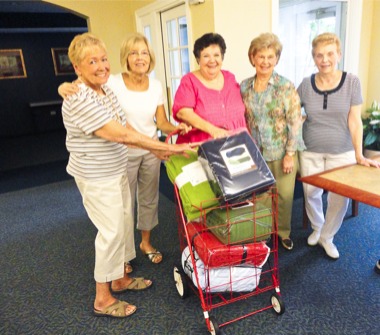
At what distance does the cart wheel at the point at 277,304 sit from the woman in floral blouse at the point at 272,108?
0.86 m

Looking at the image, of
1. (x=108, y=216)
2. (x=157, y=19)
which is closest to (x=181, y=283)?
(x=108, y=216)

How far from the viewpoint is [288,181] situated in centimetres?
244

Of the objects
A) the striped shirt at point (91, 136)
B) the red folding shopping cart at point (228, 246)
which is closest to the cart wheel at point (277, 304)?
the red folding shopping cart at point (228, 246)

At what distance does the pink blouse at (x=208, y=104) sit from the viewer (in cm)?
200

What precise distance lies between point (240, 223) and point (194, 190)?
30cm

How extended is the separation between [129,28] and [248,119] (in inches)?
127

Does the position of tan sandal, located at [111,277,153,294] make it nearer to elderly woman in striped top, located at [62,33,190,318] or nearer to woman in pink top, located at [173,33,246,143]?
elderly woman in striped top, located at [62,33,190,318]

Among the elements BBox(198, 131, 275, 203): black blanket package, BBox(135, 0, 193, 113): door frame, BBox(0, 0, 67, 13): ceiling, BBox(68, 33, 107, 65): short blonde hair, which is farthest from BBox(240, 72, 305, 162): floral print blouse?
BBox(0, 0, 67, 13): ceiling

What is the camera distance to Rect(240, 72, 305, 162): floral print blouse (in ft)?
7.14

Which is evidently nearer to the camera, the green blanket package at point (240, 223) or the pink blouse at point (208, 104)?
the green blanket package at point (240, 223)

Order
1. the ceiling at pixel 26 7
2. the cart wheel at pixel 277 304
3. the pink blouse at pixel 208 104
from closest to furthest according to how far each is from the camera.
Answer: the cart wheel at pixel 277 304 → the pink blouse at pixel 208 104 → the ceiling at pixel 26 7

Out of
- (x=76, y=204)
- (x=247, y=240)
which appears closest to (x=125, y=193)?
(x=247, y=240)

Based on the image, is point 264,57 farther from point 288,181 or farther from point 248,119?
point 288,181

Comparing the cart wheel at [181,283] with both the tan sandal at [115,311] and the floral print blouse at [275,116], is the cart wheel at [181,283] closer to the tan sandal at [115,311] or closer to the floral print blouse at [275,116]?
the tan sandal at [115,311]
